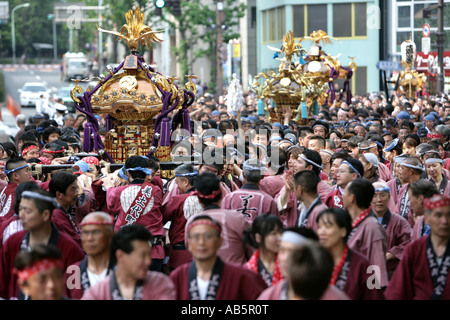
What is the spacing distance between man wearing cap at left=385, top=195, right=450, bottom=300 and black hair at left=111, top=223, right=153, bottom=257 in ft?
5.64

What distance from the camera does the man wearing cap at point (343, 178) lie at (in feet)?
25.8

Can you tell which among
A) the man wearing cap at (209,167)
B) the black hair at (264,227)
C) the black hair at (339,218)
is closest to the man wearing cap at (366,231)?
the black hair at (339,218)

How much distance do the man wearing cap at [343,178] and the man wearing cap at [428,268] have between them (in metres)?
1.99

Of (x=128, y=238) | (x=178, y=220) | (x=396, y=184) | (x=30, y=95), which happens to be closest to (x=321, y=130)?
(x=396, y=184)

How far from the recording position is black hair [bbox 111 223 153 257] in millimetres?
5412

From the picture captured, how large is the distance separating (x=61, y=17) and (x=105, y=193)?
7635cm

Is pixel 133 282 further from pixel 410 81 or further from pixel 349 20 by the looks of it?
pixel 349 20

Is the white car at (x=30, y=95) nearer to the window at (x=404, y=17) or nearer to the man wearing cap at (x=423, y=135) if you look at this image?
the window at (x=404, y=17)

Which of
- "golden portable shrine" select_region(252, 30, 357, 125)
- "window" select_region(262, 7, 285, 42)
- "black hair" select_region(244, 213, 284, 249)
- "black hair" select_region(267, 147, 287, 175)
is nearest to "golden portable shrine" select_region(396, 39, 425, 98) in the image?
"golden portable shrine" select_region(252, 30, 357, 125)

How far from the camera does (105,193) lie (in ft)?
28.7

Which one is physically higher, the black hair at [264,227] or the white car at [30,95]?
the white car at [30,95]

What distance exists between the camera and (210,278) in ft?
18.1
